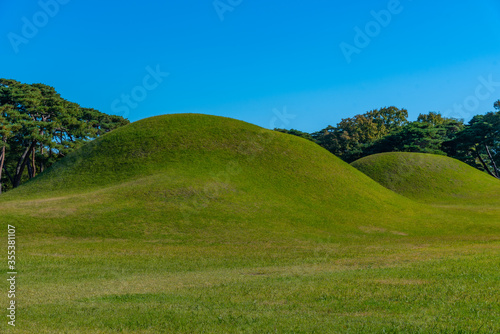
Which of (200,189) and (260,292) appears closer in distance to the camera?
(260,292)

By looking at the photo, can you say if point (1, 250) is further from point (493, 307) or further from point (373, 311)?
point (493, 307)

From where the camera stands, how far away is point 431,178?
246ft

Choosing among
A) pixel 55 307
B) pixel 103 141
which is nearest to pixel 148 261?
pixel 55 307

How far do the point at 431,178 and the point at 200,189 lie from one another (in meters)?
50.9

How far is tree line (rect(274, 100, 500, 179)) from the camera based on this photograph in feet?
294

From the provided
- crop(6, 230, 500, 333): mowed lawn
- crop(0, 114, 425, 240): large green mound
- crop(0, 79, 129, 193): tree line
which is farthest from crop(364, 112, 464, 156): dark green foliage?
crop(6, 230, 500, 333): mowed lawn

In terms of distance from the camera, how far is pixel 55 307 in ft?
41.1

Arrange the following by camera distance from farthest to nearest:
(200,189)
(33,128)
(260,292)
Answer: (33,128) → (200,189) → (260,292)

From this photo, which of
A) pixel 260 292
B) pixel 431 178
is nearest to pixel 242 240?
pixel 260 292

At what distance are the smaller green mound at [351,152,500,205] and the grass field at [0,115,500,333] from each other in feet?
1.22

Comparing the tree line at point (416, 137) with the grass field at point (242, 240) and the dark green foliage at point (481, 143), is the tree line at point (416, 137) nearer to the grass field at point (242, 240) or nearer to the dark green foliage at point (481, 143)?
the dark green foliage at point (481, 143)

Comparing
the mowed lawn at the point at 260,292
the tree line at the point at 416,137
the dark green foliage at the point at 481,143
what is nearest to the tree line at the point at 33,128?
the mowed lawn at the point at 260,292

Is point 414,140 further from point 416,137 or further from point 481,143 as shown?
point 481,143

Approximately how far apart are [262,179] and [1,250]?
1133 inches
